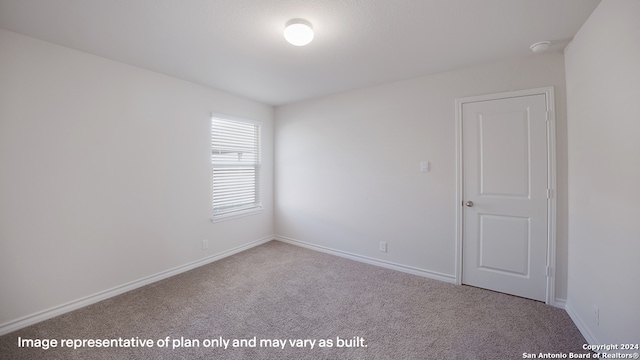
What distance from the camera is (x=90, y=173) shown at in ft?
7.89

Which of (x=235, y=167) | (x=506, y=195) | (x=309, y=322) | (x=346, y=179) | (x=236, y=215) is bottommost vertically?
(x=309, y=322)

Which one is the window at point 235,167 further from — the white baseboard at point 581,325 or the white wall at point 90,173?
the white baseboard at point 581,325

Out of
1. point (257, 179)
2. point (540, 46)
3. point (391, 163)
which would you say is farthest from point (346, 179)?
point (540, 46)

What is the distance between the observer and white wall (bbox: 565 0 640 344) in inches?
54.3

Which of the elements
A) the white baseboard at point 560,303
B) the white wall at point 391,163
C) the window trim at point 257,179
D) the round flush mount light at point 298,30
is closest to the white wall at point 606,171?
the white baseboard at point 560,303

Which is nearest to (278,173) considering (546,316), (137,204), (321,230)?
(321,230)

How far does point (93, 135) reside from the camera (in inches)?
95.0

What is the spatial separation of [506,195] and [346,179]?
6.21 ft

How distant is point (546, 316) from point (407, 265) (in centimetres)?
132

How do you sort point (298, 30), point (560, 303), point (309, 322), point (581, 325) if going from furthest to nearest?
point (560, 303) < point (309, 322) < point (581, 325) < point (298, 30)

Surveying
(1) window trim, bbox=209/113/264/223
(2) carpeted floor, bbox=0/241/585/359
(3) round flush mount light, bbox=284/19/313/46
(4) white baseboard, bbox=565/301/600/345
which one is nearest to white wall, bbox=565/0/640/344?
(4) white baseboard, bbox=565/301/600/345

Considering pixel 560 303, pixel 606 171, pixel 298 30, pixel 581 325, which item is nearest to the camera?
pixel 606 171

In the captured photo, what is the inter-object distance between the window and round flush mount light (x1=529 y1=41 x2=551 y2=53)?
3532 mm

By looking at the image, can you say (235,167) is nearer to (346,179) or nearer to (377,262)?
(346,179)
